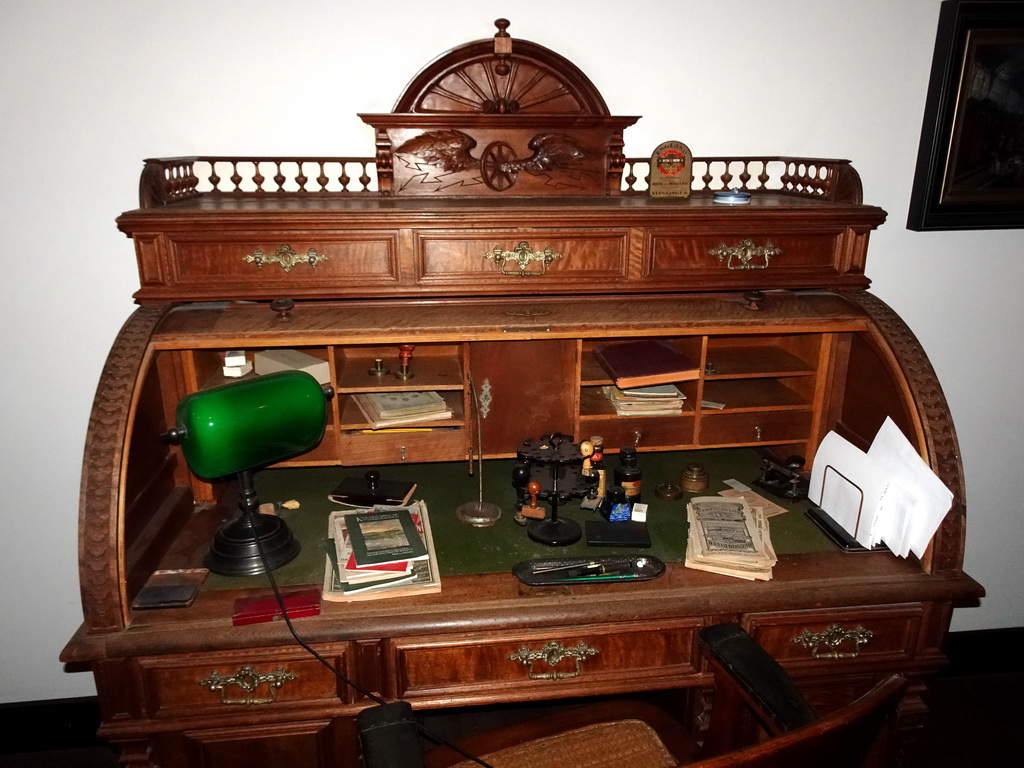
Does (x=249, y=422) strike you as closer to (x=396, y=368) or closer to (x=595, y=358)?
(x=396, y=368)

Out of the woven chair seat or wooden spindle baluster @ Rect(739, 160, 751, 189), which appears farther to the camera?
Result: wooden spindle baluster @ Rect(739, 160, 751, 189)

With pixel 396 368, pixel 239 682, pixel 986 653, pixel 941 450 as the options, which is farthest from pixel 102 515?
pixel 986 653

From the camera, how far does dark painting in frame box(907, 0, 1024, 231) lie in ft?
7.13

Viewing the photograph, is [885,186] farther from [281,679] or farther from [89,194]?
[89,194]

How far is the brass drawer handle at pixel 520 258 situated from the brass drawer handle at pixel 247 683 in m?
1.09

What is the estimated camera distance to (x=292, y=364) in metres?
1.90

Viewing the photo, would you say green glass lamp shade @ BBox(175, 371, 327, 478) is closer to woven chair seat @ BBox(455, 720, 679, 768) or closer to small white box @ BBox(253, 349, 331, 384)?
small white box @ BBox(253, 349, 331, 384)

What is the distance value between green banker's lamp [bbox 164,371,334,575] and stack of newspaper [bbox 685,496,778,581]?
982 mm

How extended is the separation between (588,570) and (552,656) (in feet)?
0.70

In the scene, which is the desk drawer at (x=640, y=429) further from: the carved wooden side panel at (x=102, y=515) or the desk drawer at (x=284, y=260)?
the carved wooden side panel at (x=102, y=515)

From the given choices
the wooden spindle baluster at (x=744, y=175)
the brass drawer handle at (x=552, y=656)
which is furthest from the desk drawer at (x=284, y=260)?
the wooden spindle baluster at (x=744, y=175)

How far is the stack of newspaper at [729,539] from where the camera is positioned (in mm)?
1709

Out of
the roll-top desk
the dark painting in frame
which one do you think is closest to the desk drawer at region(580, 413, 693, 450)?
the roll-top desk

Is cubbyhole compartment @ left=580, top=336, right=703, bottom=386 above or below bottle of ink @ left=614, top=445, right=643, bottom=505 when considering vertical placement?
above
